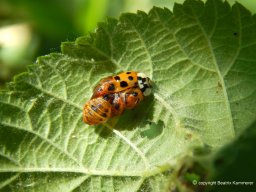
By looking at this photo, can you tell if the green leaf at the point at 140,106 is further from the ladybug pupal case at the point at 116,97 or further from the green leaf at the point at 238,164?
the green leaf at the point at 238,164

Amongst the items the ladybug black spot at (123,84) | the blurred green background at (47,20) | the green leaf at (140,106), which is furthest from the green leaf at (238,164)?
the blurred green background at (47,20)

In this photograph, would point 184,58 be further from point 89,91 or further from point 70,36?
point 70,36

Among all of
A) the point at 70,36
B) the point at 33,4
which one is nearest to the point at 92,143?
the point at 70,36

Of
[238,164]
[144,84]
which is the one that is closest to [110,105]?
[144,84]

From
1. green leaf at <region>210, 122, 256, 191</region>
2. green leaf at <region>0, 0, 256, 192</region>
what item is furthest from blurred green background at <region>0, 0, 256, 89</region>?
green leaf at <region>210, 122, 256, 191</region>

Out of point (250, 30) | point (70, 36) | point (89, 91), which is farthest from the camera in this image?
point (70, 36)

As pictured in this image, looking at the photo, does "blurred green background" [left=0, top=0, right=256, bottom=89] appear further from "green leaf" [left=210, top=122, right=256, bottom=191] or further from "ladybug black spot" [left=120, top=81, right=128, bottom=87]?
"green leaf" [left=210, top=122, right=256, bottom=191]
